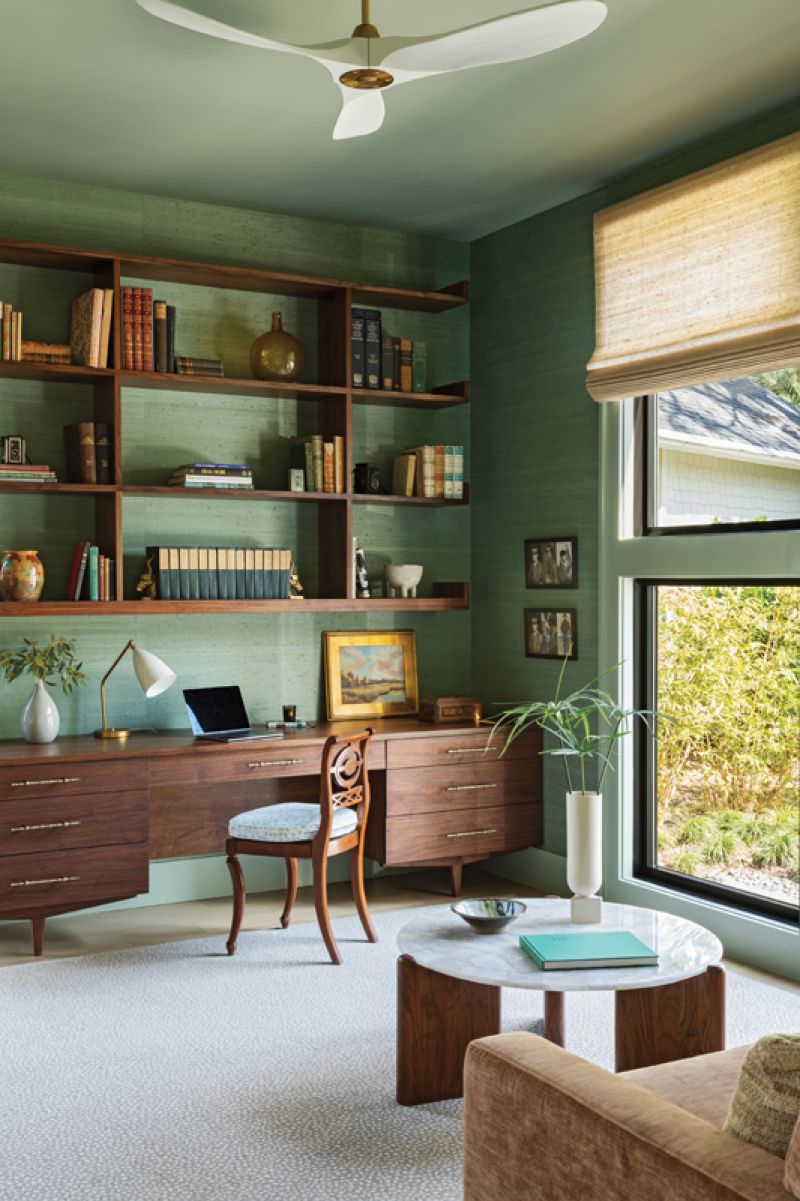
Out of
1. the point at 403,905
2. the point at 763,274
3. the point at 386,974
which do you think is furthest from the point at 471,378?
the point at 386,974

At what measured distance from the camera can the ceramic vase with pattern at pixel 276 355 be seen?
196 inches

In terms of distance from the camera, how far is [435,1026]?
3021mm

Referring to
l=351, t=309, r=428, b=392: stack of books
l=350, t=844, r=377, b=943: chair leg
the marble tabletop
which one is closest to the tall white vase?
the marble tabletop

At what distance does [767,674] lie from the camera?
13.9 ft

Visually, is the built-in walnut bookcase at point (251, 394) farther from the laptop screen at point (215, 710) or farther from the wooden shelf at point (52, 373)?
the laptop screen at point (215, 710)

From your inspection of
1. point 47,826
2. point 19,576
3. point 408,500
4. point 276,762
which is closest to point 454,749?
point 276,762

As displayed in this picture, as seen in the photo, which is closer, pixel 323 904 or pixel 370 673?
pixel 323 904

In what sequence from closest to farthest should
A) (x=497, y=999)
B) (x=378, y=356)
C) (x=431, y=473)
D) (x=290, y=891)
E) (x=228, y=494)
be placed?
(x=497, y=999) → (x=290, y=891) → (x=228, y=494) → (x=378, y=356) → (x=431, y=473)

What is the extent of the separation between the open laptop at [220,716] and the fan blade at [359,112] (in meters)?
2.28

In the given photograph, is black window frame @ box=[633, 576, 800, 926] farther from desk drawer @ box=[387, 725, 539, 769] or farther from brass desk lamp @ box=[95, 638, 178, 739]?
brass desk lamp @ box=[95, 638, 178, 739]

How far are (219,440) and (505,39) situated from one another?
8.40ft

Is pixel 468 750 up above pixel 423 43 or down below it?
below

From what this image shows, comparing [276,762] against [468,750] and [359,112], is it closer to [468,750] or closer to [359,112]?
[468,750]

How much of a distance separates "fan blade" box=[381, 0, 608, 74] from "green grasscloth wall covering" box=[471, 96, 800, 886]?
1651 mm
